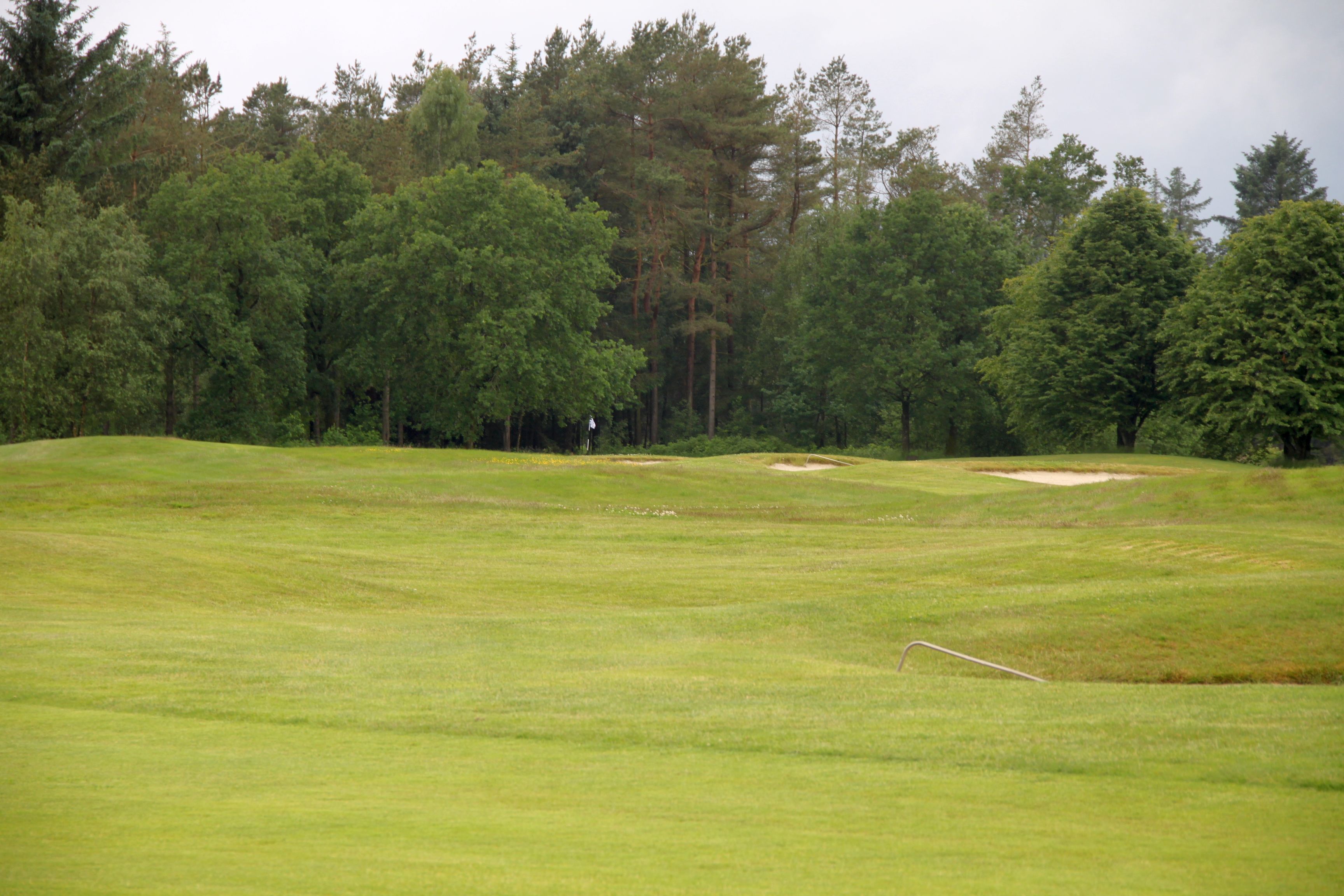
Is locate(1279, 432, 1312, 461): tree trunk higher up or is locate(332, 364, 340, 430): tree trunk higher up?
locate(332, 364, 340, 430): tree trunk

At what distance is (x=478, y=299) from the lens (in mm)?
55688

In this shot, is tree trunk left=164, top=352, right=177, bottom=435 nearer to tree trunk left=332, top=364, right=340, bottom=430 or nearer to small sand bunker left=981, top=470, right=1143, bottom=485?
tree trunk left=332, top=364, right=340, bottom=430

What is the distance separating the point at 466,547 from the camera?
24797mm

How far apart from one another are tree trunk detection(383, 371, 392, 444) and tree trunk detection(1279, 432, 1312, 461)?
3974cm

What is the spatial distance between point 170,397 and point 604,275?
22.4 metres

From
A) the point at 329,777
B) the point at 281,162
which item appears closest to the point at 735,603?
the point at 329,777

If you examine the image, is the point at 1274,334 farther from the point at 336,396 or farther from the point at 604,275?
the point at 336,396

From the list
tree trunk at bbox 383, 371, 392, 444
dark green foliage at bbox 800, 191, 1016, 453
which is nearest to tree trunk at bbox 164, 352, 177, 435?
tree trunk at bbox 383, 371, 392, 444

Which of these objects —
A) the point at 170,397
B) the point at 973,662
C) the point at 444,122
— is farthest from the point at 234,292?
the point at 973,662

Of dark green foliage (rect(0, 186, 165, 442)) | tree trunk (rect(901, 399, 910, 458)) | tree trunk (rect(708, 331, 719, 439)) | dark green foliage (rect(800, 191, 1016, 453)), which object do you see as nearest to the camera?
dark green foliage (rect(0, 186, 165, 442))

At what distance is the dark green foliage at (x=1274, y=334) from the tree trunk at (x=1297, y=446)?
0.15ft

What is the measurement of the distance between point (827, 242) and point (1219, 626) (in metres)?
56.1

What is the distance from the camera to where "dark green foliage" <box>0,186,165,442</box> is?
46.8m

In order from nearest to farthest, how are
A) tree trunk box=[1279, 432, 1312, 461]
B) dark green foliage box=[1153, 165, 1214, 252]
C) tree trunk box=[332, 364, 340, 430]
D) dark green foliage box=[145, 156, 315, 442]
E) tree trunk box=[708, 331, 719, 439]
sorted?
tree trunk box=[1279, 432, 1312, 461] → dark green foliage box=[145, 156, 315, 442] → tree trunk box=[332, 364, 340, 430] → tree trunk box=[708, 331, 719, 439] → dark green foliage box=[1153, 165, 1214, 252]
